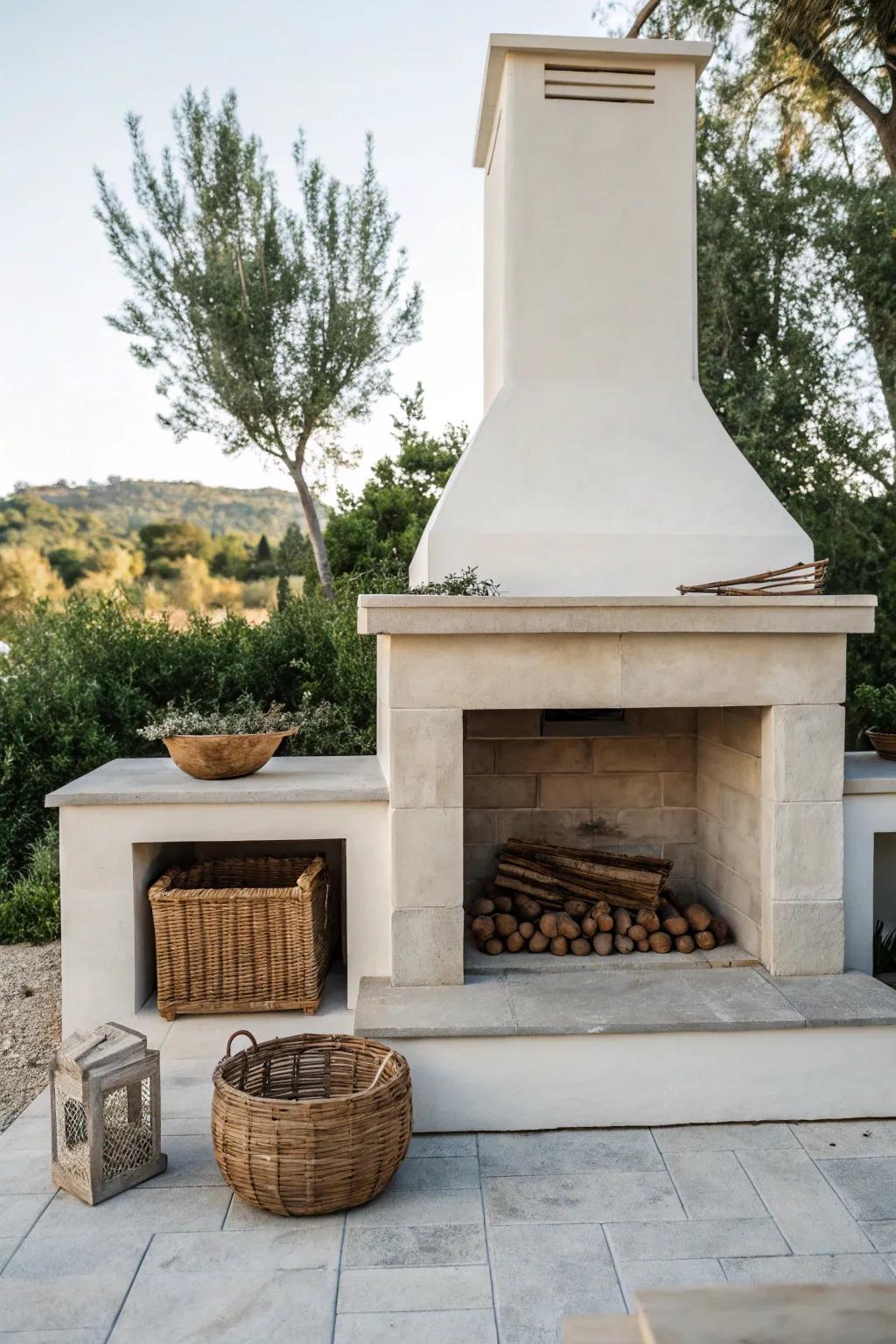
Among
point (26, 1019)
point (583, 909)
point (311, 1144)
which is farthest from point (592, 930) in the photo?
point (26, 1019)

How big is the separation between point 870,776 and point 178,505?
1841cm

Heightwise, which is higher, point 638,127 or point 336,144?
point 336,144

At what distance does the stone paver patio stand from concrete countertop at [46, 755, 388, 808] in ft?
4.05

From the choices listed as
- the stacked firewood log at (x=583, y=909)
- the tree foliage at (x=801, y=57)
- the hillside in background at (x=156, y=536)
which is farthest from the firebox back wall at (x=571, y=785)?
the hillside in background at (x=156, y=536)

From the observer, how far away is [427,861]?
3951mm

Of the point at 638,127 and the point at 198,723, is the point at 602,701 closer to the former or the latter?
the point at 198,723

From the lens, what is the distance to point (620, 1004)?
3732 millimetres

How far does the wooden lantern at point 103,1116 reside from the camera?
3068mm

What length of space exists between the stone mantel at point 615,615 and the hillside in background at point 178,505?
1648cm

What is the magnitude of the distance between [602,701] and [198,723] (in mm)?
1904

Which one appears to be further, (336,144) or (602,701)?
(336,144)

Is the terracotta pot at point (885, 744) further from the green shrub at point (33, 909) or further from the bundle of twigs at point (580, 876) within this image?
the green shrub at point (33, 909)

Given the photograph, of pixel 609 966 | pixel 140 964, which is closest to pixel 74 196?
pixel 140 964

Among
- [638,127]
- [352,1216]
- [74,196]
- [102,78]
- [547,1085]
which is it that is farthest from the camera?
[74,196]
